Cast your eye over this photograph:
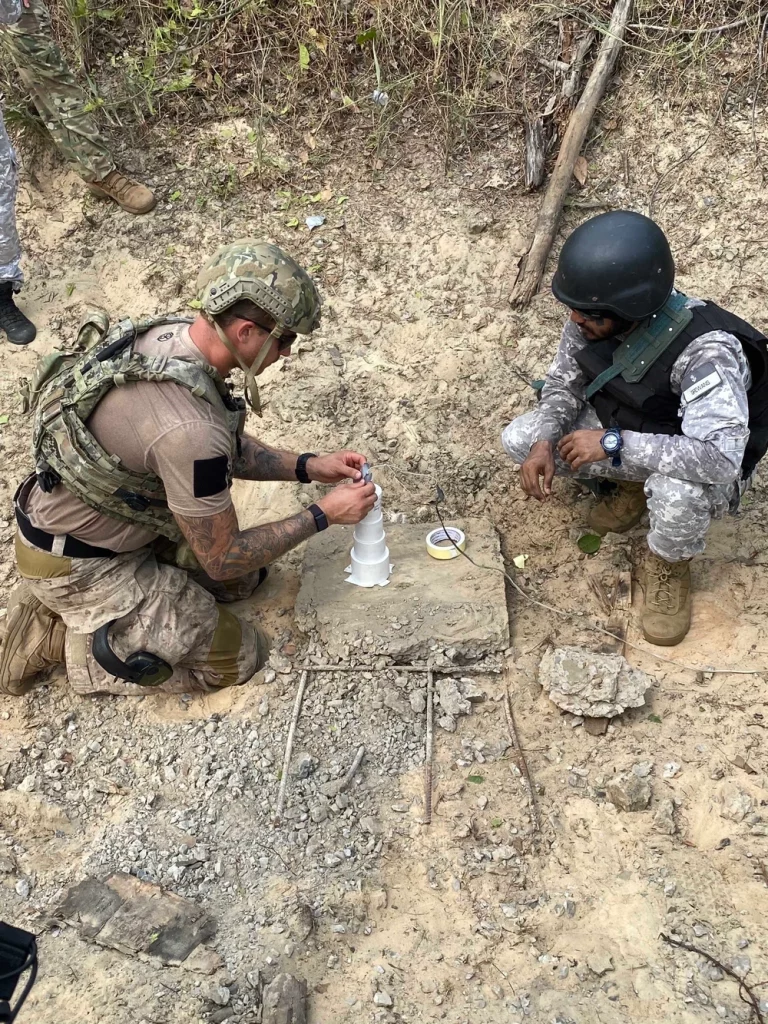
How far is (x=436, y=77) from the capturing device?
5781 mm

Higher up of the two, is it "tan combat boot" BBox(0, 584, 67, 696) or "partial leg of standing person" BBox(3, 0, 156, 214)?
"partial leg of standing person" BBox(3, 0, 156, 214)

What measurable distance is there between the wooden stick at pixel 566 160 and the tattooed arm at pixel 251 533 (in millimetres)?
2400

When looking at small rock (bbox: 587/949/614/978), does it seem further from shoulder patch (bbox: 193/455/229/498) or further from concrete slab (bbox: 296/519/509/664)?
shoulder patch (bbox: 193/455/229/498)

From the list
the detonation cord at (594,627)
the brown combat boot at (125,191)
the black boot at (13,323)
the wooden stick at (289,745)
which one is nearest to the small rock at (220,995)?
the wooden stick at (289,745)

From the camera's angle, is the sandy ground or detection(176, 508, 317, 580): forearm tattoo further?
detection(176, 508, 317, 580): forearm tattoo

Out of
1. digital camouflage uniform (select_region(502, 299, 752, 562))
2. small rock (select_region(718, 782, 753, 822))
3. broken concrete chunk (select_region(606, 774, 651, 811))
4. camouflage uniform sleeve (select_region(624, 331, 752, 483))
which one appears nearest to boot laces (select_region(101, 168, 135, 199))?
digital camouflage uniform (select_region(502, 299, 752, 562))

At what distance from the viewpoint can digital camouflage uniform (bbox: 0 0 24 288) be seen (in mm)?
5090

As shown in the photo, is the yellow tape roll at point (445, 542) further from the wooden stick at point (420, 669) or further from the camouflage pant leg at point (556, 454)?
the wooden stick at point (420, 669)

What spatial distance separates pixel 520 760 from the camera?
3.28 meters

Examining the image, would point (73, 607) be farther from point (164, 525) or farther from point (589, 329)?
point (589, 329)

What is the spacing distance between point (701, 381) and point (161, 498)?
223 centimetres

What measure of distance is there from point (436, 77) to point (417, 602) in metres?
4.05

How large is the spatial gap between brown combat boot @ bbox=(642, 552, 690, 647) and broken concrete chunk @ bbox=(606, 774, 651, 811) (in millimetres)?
812

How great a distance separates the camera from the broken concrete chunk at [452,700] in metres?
3.46
